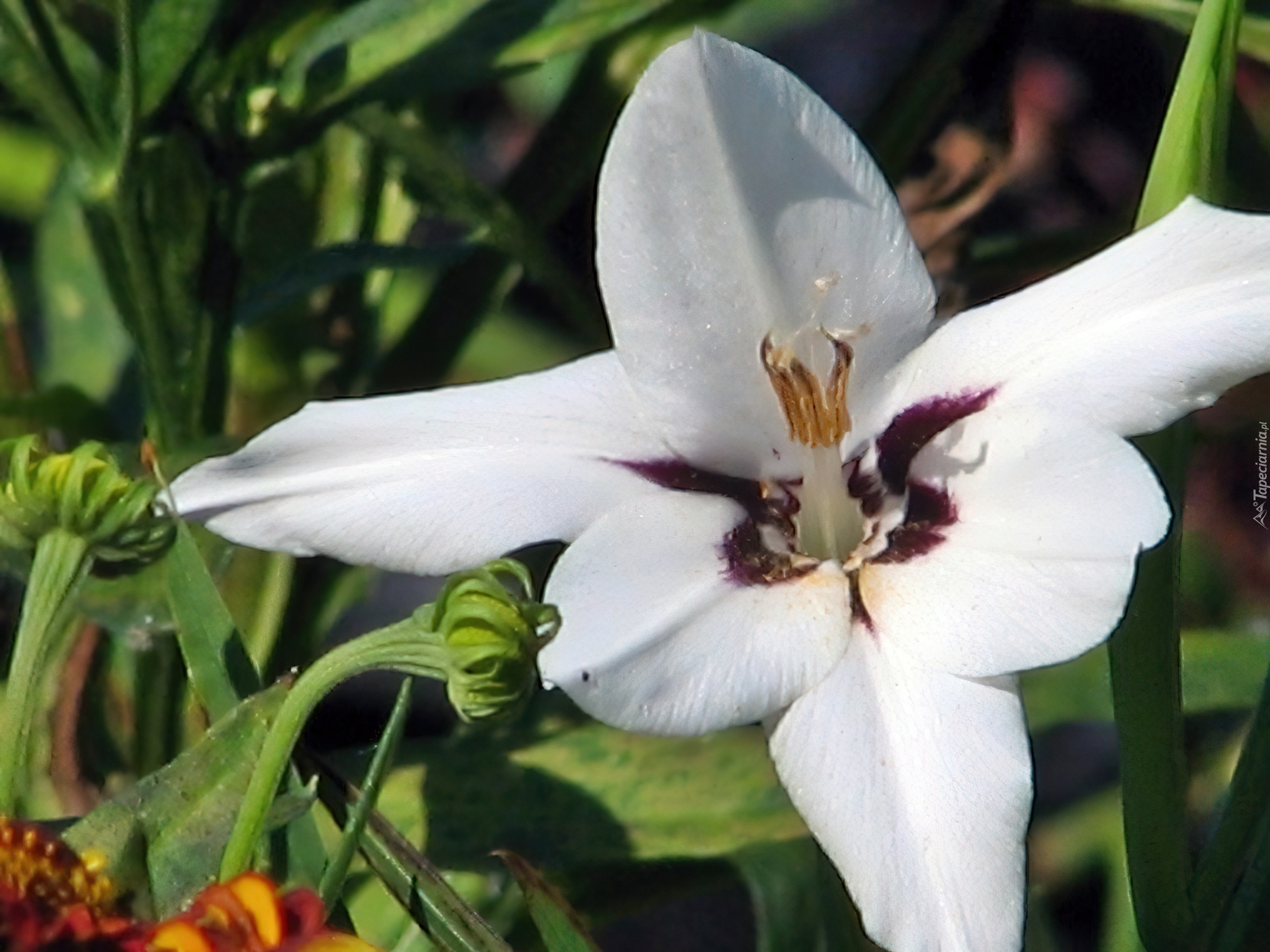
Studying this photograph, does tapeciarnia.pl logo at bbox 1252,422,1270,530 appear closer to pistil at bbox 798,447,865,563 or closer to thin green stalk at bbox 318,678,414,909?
pistil at bbox 798,447,865,563

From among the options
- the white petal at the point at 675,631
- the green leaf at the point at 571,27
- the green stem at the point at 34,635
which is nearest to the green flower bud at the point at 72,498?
the green stem at the point at 34,635

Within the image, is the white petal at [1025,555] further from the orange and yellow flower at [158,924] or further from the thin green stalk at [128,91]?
the thin green stalk at [128,91]

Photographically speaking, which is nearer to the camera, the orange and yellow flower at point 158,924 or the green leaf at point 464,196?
the orange and yellow flower at point 158,924

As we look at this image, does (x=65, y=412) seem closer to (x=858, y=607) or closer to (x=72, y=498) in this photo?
(x=72, y=498)

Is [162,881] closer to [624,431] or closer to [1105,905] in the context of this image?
[624,431]

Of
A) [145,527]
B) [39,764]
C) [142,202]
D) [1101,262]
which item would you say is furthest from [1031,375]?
[39,764]

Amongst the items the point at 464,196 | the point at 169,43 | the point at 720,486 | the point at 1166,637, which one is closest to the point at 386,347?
the point at 464,196

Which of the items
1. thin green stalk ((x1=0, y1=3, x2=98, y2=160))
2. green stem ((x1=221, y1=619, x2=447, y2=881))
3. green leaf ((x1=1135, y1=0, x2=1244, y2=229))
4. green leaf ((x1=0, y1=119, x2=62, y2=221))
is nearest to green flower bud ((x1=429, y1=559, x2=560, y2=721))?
green stem ((x1=221, y1=619, x2=447, y2=881))

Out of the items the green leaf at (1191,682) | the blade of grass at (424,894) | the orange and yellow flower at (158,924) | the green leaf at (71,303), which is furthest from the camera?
the green leaf at (71,303)
